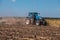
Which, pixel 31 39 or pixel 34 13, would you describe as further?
Result: pixel 34 13

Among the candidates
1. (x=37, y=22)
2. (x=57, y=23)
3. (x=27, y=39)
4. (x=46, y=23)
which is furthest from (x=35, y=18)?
(x=27, y=39)

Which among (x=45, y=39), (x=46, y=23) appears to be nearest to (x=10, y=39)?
(x=45, y=39)

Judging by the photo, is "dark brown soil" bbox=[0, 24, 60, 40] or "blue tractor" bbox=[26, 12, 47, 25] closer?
"dark brown soil" bbox=[0, 24, 60, 40]

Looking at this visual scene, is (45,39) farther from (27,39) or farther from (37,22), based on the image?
(37,22)

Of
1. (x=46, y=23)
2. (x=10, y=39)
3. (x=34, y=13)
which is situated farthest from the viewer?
(x=46, y=23)

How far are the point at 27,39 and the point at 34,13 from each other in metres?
A: 17.2

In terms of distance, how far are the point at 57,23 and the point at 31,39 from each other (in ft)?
71.8

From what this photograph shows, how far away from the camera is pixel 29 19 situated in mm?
31281

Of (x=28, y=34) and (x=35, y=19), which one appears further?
(x=35, y=19)

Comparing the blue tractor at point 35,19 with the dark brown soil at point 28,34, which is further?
the blue tractor at point 35,19

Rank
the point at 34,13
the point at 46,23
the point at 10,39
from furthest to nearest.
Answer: the point at 46,23, the point at 34,13, the point at 10,39

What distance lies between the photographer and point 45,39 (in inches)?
523

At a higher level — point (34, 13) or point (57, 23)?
point (34, 13)

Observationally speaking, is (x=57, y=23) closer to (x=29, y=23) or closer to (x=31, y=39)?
(x=29, y=23)
